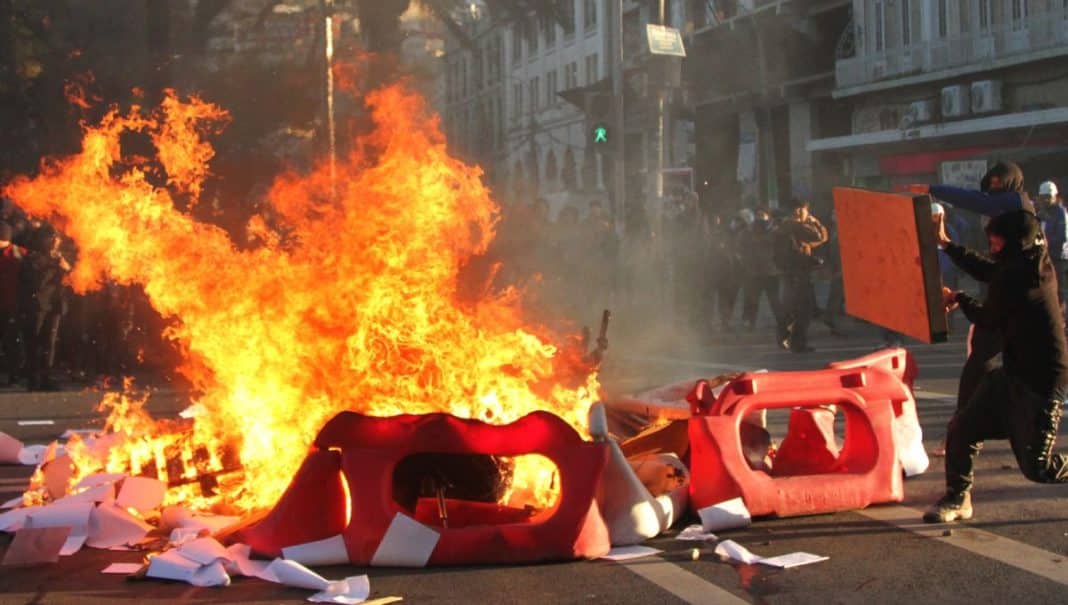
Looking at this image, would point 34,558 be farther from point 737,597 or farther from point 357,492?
point 737,597

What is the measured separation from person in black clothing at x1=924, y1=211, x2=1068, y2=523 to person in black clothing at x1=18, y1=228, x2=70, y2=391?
1067 centimetres

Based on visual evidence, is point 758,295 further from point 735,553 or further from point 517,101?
point 517,101

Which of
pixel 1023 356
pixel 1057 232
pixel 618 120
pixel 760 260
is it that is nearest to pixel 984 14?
pixel 618 120

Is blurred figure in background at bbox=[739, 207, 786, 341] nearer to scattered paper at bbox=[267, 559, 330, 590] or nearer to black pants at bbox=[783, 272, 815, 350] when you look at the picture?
black pants at bbox=[783, 272, 815, 350]

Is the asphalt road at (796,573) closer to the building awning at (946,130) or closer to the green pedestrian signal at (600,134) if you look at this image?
the green pedestrian signal at (600,134)

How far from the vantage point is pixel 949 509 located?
21.0 feet

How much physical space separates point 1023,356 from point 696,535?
5.81 ft

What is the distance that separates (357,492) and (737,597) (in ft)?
5.97

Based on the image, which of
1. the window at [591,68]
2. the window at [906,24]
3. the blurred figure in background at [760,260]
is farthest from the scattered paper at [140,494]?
the window at [591,68]

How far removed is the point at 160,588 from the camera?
18.1 feet

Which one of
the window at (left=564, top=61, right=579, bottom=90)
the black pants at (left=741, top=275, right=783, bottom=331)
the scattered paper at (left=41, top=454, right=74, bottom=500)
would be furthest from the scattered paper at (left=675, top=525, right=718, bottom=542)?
the window at (left=564, top=61, right=579, bottom=90)

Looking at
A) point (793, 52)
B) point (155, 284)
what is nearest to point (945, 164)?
point (793, 52)

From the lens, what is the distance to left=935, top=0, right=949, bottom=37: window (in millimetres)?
31872

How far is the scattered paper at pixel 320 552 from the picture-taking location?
584 centimetres
